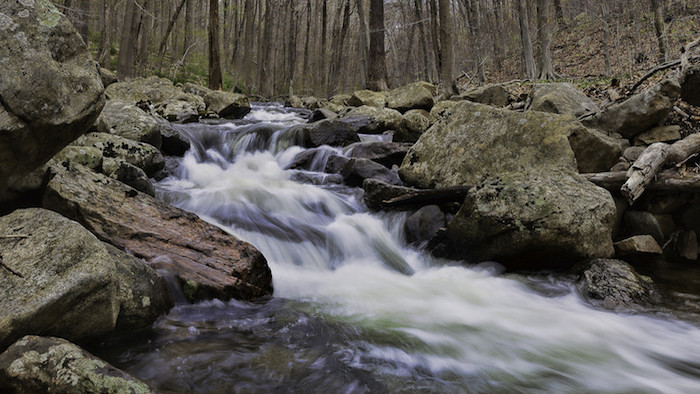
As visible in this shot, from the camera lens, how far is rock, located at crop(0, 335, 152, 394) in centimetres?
195

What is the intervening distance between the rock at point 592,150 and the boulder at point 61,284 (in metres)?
5.89

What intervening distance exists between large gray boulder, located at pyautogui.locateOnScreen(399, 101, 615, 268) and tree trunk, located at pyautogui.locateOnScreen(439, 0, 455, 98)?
660 centimetres

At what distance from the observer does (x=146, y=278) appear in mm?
3117

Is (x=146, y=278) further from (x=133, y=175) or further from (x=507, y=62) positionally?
(x=507, y=62)

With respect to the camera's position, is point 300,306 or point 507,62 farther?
point 507,62

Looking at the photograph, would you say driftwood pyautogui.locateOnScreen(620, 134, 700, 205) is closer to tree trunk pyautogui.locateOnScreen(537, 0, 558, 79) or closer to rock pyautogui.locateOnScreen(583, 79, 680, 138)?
rock pyautogui.locateOnScreen(583, 79, 680, 138)

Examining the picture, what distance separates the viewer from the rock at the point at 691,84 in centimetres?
559

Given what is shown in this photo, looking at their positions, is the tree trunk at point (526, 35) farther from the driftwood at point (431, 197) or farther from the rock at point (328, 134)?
the driftwood at point (431, 197)

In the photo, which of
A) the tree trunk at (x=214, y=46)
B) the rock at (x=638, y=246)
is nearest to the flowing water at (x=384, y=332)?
the rock at (x=638, y=246)

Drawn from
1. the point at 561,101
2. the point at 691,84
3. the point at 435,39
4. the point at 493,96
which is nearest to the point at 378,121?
the point at 493,96

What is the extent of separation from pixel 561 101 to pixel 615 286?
5026 mm

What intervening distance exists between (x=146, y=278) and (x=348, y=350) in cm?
161

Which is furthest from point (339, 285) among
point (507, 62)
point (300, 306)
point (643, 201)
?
point (507, 62)

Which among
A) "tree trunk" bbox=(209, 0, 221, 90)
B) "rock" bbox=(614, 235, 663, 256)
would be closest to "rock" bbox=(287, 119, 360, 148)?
"rock" bbox=(614, 235, 663, 256)
